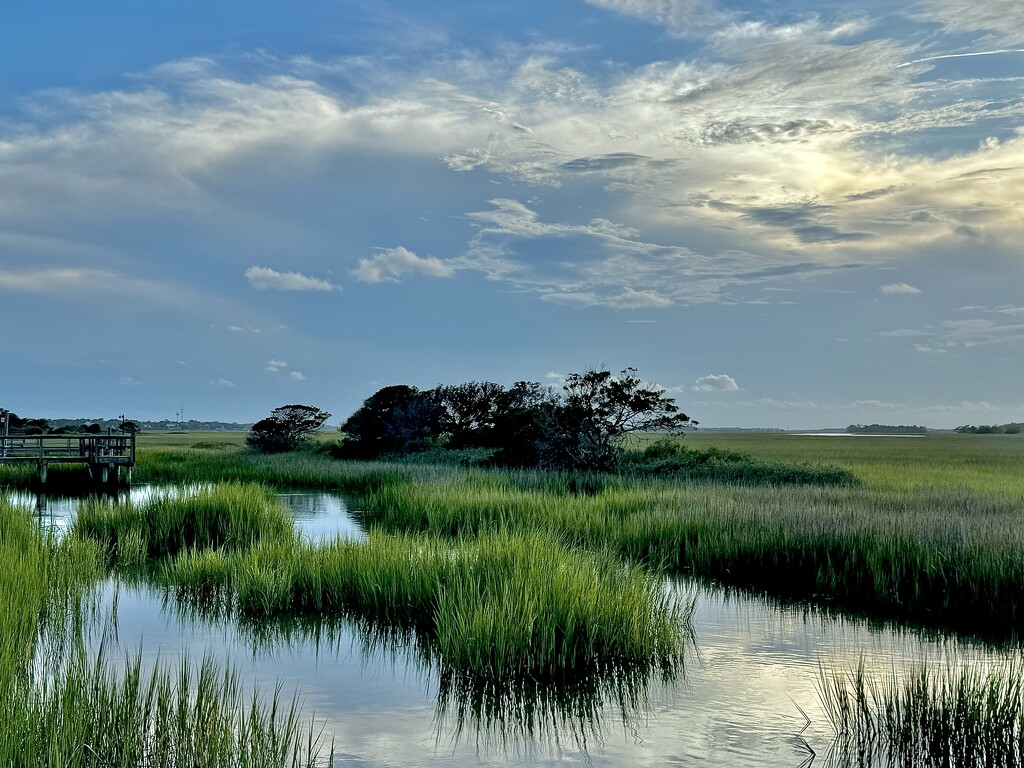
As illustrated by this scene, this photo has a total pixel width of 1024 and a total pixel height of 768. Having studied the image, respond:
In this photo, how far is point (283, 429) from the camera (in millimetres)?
58750

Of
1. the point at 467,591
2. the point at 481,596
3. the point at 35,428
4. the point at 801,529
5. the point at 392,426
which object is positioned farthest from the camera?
the point at 35,428

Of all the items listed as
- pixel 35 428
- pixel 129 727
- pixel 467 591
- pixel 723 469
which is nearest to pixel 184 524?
pixel 467 591

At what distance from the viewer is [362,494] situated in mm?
33312

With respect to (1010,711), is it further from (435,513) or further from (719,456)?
(719,456)

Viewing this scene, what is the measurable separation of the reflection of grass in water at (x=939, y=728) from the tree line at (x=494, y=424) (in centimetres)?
2444

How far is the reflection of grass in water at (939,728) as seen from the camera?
652cm

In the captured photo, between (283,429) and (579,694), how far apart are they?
2078 inches

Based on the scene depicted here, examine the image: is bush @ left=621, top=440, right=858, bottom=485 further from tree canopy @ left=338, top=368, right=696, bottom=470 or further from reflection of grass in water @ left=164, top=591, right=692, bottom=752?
reflection of grass in water @ left=164, top=591, right=692, bottom=752

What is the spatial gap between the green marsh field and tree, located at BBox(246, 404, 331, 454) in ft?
122

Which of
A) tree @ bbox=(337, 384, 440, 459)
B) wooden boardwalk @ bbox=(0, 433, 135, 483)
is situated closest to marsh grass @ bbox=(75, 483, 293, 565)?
wooden boardwalk @ bbox=(0, 433, 135, 483)

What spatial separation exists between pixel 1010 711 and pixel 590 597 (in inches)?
161

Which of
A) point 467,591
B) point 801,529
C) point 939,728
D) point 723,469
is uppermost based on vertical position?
point 723,469

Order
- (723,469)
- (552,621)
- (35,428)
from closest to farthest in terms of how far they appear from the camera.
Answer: (552,621) < (723,469) < (35,428)

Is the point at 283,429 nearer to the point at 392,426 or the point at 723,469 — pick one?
the point at 392,426
